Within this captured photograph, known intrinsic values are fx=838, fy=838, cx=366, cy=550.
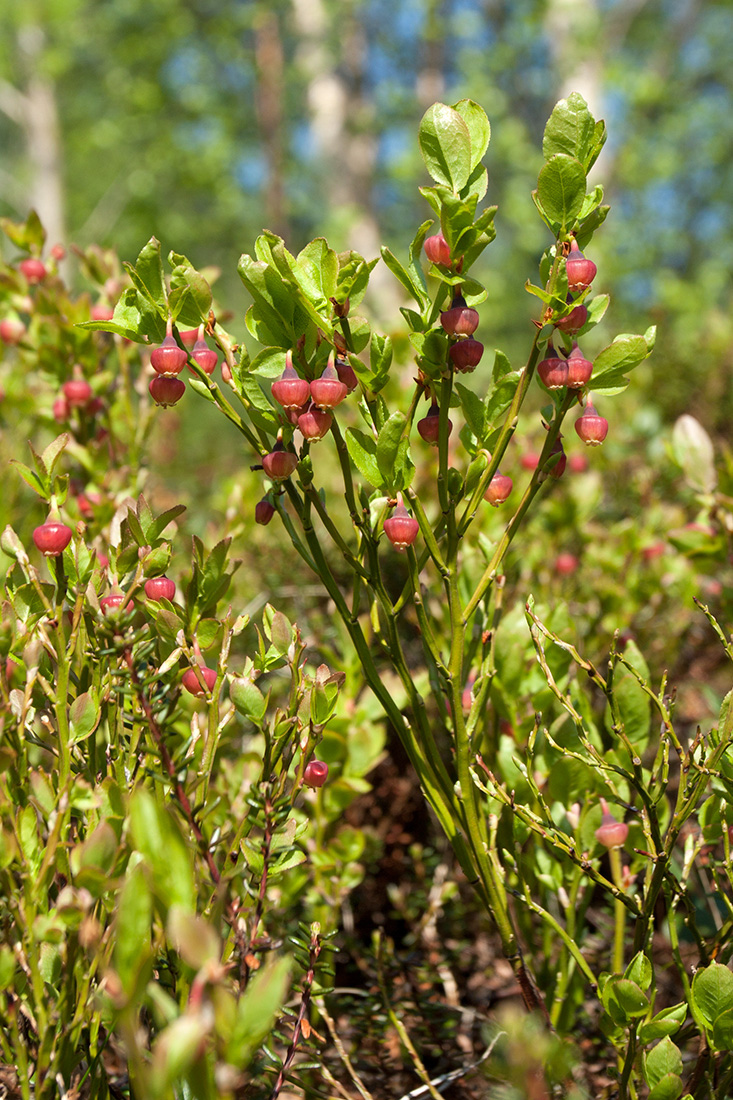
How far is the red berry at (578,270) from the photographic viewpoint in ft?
A: 2.69

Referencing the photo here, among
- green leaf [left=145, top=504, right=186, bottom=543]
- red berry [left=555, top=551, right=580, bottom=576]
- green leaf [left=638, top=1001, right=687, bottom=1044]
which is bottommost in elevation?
green leaf [left=638, top=1001, right=687, bottom=1044]

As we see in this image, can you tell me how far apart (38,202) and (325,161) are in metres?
6.34

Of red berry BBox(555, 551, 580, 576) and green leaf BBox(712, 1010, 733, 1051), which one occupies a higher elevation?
red berry BBox(555, 551, 580, 576)

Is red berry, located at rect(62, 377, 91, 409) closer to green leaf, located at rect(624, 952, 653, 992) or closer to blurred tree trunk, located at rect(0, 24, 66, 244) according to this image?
green leaf, located at rect(624, 952, 653, 992)

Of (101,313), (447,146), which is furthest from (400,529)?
(101,313)

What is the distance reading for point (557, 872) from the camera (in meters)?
1.12

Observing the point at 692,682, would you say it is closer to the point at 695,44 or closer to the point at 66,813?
the point at 66,813

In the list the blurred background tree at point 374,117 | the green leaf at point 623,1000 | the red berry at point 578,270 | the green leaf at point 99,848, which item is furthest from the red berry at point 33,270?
the blurred background tree at point 374,117

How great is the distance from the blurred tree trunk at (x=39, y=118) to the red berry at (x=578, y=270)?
13174 millimetres

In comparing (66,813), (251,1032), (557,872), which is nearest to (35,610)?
(66,813)

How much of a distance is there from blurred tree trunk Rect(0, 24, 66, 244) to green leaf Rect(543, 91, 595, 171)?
13098mm

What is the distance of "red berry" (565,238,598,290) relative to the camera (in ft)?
2.69

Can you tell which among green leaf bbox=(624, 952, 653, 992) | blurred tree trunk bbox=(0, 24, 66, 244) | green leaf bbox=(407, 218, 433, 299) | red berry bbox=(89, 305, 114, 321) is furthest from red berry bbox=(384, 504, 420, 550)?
blurred tree trunk bbox=(0, 24, 66, 244)

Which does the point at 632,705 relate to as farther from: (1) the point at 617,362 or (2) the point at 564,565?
(2) the point at 564,565
